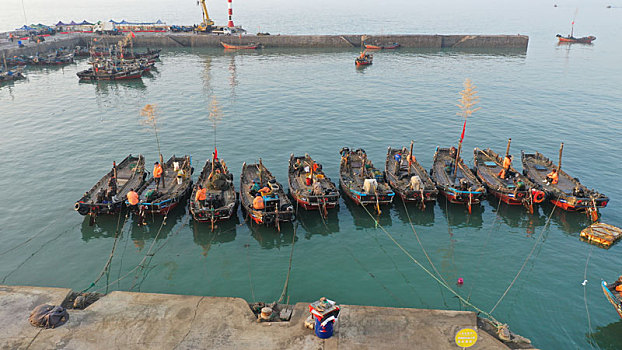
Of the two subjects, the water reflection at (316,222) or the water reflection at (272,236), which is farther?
the water reflection at (316,222)

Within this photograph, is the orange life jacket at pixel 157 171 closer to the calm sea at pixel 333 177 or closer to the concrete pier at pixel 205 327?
the calm sea at pixel 333 177

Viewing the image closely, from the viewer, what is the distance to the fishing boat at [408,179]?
2930cm

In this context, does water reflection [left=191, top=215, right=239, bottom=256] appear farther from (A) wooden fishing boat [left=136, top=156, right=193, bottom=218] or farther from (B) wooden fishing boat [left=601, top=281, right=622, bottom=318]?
(B) wooden fishing boat [left=601, top=281, right=622, bottom=318]

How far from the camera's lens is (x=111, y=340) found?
16953 mm

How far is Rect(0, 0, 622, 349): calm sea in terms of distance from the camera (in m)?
22.3

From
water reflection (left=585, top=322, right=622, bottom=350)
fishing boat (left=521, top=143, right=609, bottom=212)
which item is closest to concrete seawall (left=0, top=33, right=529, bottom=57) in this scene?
fishing boat (left=521, top=143, right=609, bottom=212)

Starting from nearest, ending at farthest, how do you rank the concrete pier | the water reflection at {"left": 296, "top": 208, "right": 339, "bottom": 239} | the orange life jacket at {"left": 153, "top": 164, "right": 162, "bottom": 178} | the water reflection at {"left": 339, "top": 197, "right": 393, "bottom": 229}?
the concrete pier < the water reflection at {"left": 296, "top": 208, "right": 339, "bottom": 239} < the water reflection at {"left": 339, "top": 197, "right": 393, "bottom": 229} < the orange life jacket at {"left": 153, "top": 164, "right": 162, "bottom": 178}

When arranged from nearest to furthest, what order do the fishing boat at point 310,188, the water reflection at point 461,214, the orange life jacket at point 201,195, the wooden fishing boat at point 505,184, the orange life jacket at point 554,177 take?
the orange life jacket at point 201,195
the fishing boat at point 310,188
the water reflection at point 461,214
the wooden fishing boat at point 505,184
the orange life jacket at point 554,177

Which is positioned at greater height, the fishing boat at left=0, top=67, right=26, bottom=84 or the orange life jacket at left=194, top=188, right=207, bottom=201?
the fishing boat at left=0, top=67, right=26, bottom=84

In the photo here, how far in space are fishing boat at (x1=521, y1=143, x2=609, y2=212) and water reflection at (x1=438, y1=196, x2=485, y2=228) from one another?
509 centimetres

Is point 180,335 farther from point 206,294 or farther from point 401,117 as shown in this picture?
point 401,117

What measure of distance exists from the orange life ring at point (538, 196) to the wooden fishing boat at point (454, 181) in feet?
11.3

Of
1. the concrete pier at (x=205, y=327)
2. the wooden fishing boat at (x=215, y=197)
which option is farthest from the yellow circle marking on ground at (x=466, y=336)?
the wooden fishing boat at (x=215, y=197)

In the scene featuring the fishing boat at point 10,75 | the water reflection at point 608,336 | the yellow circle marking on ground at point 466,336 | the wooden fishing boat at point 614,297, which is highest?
the fishing boat at point 10,75
